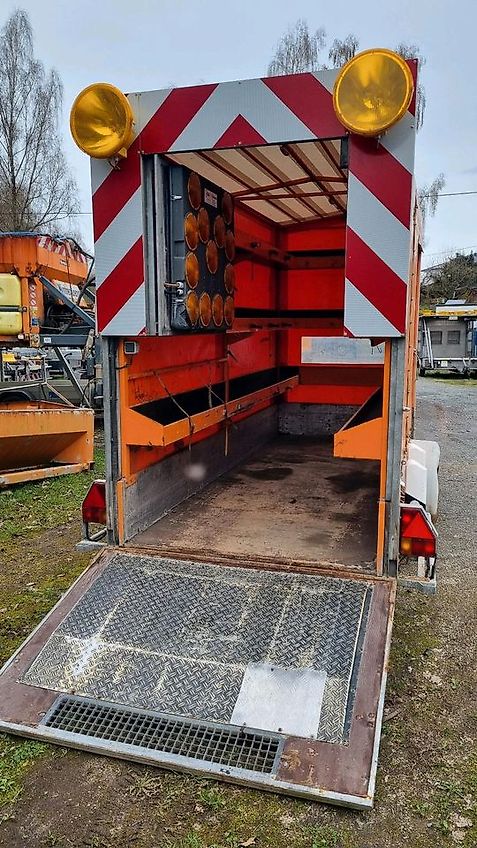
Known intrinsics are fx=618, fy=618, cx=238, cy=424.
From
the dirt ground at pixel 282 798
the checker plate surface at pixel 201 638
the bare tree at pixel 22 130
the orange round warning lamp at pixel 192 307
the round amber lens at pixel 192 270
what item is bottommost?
the dirt ground at pixel 282 798

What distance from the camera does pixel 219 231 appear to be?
396 centimetres

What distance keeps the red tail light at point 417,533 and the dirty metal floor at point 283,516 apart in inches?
10.2

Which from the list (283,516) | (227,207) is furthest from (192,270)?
(283,516)

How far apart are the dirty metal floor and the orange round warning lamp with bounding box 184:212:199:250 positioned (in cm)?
160

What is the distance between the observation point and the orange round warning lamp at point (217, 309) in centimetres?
385

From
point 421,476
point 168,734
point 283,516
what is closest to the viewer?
point 168,734

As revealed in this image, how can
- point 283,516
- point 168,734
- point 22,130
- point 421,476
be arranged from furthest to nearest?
1. point 22,130
2. point 283,516
3. point 421,476
4. point 168,734

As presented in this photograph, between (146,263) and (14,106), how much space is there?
19809 millimetres

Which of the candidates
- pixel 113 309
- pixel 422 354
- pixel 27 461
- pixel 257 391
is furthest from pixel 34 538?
pixel 422 354

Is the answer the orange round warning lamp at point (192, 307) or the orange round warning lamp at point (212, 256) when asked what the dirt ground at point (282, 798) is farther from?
the orange round warning lamp at point (212, 256)

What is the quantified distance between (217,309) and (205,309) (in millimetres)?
310

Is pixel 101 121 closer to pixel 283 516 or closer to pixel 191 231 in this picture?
pixel 191 231

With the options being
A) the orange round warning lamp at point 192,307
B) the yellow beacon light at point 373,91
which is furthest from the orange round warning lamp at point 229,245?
the yellow beacon light at point 373,91

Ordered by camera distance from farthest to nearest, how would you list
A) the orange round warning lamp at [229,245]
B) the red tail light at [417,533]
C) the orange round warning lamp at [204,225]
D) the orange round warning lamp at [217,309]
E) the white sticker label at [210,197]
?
the orange round warning lamp at [229,245] → the orange round warning lamp at [217,309] → the white sticker label at [210,197] → the orange round warning lamp at [204,225] → the red tail light at [417,533]
